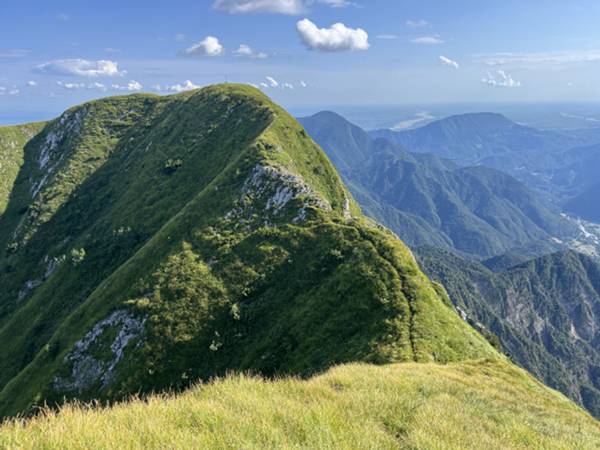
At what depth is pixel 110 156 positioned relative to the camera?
11656 centimetres

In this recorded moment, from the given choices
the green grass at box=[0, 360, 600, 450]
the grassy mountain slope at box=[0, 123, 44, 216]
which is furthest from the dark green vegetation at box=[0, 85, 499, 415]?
the grassy mountain slope at box=[0, 123, 44, 216]

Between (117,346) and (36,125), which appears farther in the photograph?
(36,125)

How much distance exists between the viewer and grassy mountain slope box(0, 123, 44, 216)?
118 m

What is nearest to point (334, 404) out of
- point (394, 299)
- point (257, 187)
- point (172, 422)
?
point (172, 422)

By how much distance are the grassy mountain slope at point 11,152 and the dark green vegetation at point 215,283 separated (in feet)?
102

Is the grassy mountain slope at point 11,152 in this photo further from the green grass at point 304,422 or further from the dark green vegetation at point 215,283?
the green grass at point 304,422

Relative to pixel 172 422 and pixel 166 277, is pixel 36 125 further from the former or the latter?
pixel 172 422

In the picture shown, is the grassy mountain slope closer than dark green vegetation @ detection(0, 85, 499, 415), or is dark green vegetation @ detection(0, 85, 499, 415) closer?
dark green vegetation @ detection(0, 85, 499, 415)

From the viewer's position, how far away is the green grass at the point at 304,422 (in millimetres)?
7793

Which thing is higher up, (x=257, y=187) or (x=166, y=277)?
(x=257, y=187)

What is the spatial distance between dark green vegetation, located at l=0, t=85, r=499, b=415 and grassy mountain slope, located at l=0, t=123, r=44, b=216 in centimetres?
3113

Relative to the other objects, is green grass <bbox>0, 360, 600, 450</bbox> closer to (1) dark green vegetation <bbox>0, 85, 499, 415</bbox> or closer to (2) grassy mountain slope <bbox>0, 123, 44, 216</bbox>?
(1) dark green vegetation <bbox>0, 85, 499, 415</bbox>

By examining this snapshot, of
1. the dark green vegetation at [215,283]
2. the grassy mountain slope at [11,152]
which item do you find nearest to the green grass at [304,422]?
the dark green vegetation at [215,283]

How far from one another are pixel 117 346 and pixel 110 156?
90326 mm
